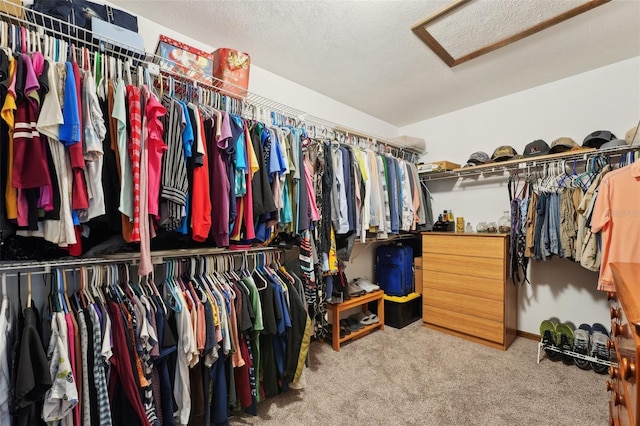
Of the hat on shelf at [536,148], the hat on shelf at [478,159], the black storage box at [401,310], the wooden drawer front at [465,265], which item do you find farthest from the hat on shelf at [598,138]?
the black storage box at [401,310]

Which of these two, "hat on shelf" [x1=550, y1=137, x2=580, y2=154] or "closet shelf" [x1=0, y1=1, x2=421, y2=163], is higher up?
"closet shelf" [x1=0, y1=1, x2=421, y2=163]

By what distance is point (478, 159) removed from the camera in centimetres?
289

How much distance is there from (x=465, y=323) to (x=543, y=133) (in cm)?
194

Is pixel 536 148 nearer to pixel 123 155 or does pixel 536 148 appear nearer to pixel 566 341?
pixel 566 341

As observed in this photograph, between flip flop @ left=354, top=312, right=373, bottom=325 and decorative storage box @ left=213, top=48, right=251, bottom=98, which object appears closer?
decorative storage box @ left=213, top=48, right=251, bottom=98

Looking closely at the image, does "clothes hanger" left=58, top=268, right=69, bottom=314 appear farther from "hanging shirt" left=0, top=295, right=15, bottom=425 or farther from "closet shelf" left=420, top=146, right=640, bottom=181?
"closet shelf" left=420, top=146, right=640, bottom=181

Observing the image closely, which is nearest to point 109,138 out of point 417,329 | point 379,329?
point 379,329

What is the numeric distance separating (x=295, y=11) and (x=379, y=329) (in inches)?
110

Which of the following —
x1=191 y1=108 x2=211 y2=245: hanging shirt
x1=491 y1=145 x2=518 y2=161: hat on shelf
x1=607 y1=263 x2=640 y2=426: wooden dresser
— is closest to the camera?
x1=607 y1=263 x2=640 y2=426: wooden dresser

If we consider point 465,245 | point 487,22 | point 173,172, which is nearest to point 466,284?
point 465,245

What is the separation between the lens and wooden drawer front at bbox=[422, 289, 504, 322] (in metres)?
2.48

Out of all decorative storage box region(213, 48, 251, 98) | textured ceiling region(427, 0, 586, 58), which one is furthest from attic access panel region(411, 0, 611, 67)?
decorative storage box region(213, 48, 251, 98)

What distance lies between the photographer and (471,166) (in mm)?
2906

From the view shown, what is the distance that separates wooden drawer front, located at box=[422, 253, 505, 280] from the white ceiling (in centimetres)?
164
